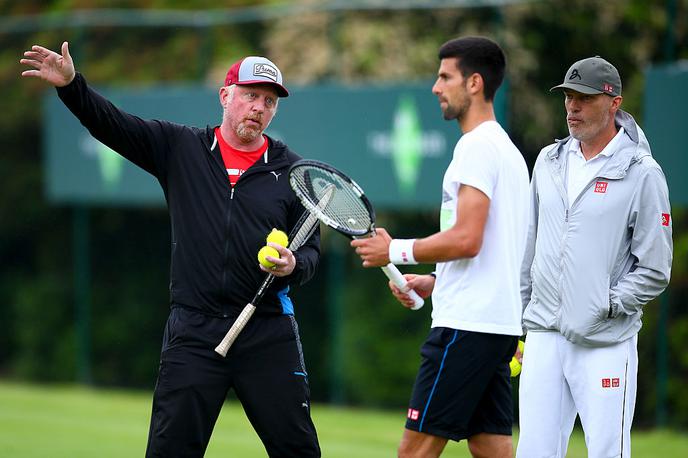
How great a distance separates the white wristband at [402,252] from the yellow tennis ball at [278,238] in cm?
64

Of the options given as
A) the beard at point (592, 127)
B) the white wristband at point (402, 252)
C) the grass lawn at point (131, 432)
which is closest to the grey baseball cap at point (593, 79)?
the beard at point (592, 127)

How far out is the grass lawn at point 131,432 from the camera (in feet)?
32.4

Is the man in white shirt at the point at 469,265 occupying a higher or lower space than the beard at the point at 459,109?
lower

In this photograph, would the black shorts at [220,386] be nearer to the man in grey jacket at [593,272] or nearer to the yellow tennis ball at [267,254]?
the yellow tennis ball at [267,254]

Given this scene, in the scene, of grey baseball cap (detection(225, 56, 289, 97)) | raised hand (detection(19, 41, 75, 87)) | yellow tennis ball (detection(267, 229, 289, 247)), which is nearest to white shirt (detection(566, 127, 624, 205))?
yellow tennis ball (detection(267, 229, 289, 247))

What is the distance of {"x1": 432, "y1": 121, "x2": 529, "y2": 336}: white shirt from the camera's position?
5.34 m

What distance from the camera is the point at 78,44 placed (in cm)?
1517

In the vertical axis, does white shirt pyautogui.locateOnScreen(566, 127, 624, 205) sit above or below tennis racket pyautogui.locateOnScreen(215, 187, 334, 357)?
above

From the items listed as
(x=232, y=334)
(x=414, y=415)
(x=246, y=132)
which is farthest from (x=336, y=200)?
(x=414, y=415)

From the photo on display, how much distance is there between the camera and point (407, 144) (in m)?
11.8

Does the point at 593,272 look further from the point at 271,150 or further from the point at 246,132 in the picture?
the point at 246,132

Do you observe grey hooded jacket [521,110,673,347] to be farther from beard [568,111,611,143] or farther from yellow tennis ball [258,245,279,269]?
yellow tennis ball [258,245,279,269]

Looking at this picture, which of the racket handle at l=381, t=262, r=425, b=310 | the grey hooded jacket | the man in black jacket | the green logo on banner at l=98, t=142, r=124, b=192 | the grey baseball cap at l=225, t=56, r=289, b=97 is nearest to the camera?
the racket handle at l=381, t=262, r=425, b=310

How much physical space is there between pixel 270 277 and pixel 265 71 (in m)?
1.03
